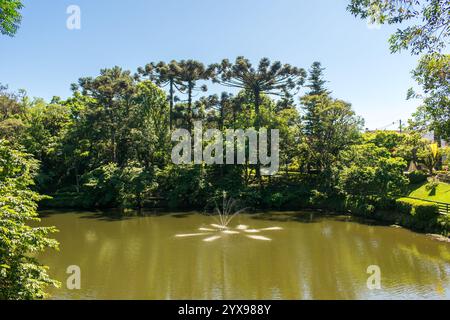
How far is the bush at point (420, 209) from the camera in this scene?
23.0 metres

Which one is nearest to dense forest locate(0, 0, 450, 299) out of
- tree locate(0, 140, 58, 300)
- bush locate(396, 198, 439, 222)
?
bush locate(396, 198, 439, 222)

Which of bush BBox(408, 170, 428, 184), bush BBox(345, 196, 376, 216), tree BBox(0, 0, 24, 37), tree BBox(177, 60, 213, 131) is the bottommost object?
bush BBox(345, 196, 376, 216)

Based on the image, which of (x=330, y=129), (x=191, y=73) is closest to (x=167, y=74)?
(x=191, y=73)

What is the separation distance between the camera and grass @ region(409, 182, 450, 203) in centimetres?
2778

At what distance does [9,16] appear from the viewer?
10.3 m

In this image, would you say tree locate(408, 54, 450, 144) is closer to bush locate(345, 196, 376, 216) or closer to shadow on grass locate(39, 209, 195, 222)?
bush locate(345, 196, 376, 216)

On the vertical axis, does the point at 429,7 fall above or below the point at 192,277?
above

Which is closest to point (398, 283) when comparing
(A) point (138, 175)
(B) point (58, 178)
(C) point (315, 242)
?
(C) point (315, 242)

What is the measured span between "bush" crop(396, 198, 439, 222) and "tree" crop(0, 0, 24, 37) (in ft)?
77.5

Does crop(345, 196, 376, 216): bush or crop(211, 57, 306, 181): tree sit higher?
crop(211, 57, 306, 181): tree

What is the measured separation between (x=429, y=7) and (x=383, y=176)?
831 inches

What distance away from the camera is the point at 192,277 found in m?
15.3
